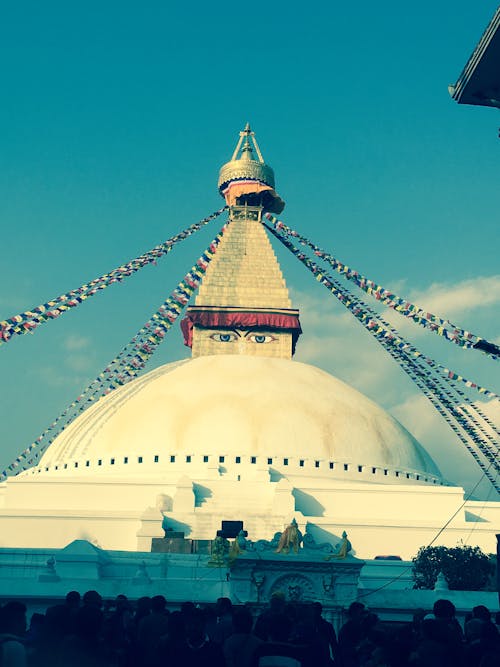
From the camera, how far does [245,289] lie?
138ft

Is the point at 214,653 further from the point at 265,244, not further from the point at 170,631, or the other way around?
the point at 265,244

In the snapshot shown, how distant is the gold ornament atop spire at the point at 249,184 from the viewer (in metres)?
45.0

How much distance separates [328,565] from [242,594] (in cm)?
194

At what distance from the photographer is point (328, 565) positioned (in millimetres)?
19906

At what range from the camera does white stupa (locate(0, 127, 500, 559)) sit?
28562mm

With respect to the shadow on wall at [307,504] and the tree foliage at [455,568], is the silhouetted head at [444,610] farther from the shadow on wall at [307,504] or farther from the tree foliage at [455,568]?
the shadow on wall at [307,504]

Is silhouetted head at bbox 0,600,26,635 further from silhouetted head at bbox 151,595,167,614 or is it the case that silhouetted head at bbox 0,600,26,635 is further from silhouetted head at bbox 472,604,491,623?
silhouetted head at bbox 472,604,491,623

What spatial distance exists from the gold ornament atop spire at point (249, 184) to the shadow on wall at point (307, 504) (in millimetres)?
19146

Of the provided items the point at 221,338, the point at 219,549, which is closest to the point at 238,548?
the point at 219,549

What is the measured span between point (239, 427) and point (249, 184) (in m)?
16.5

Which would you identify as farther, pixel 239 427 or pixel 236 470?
pixel 239 427

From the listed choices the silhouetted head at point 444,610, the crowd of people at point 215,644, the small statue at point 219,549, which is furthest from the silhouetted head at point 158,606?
the small statue at point 219,549

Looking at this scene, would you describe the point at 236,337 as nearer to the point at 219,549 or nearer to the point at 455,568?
the point at 219,549

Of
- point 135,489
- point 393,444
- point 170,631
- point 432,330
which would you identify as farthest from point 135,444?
point 170,631
